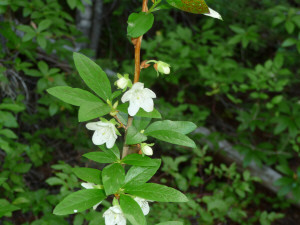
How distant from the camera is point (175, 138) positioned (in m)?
1.04

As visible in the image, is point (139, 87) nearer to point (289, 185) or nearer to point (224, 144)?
point (289, 185)

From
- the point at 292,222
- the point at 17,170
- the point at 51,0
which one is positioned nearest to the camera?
the point at 17,170

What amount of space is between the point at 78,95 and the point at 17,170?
1593mm

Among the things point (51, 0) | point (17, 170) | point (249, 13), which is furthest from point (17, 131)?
point (249, 13)

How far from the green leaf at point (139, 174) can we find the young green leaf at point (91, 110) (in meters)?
0.25

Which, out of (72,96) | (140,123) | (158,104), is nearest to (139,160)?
(140,123)

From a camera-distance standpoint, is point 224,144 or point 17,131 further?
point 224,144

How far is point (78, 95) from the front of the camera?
101 centimetres

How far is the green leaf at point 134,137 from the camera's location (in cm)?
106

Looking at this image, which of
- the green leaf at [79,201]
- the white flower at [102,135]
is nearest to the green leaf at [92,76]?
the white flower at [102,135]

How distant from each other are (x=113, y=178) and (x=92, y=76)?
339mm

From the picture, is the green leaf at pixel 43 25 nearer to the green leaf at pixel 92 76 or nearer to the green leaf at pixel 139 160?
the green leaf at pixel 92 76

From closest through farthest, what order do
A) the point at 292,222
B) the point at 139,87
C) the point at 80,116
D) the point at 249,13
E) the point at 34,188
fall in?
the point at 80,116 < the point at 139,87 < the point at 34,188 < the point at 292,222 < the point at 249,13

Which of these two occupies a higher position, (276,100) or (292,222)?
(276,100)
